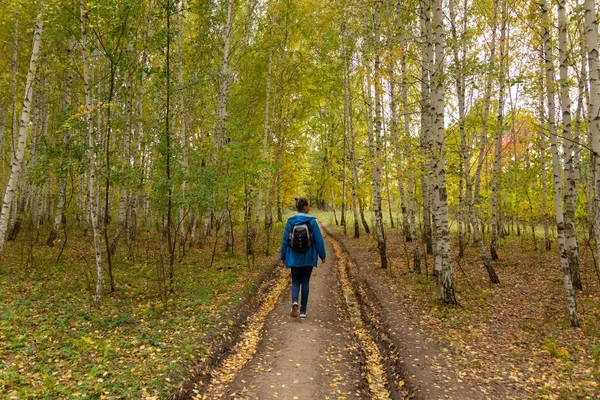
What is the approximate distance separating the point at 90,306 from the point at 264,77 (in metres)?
15.1

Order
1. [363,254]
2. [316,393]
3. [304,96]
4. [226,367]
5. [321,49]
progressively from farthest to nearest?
1. [304,96]
2. [321,49]
3. [363,254]
4. [226,367]
5. [316,393]

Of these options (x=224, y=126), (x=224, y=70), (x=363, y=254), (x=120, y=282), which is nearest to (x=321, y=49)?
(x=224, y=70)

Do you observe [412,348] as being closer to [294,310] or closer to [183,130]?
[294,310]

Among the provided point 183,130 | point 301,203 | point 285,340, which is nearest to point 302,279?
point 285,340


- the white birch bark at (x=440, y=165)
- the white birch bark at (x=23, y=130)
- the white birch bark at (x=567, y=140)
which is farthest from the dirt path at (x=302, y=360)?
the white birch bark at (x=23, y=130)

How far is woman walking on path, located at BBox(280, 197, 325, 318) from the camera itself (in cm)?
650

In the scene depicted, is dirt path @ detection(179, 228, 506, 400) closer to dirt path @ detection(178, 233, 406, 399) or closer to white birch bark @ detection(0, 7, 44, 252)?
dirt path @ detection(178, 233, 406, 399)

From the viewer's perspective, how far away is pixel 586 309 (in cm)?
748

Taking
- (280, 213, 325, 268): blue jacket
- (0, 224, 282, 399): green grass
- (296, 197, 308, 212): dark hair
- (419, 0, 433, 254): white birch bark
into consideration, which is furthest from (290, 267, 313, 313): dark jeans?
(419, 0, 433, 254): white birch bark

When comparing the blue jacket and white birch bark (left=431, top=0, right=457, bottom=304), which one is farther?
white birch bark (left=431, top=0, right=457, bottom=304)

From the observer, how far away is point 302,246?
646cm

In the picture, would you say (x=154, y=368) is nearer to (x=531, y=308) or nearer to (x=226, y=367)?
(x=226, y=367)

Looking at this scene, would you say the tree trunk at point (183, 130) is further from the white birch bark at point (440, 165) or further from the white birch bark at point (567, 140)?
the white birch bark at point (567, 140)

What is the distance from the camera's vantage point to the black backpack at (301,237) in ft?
21.2
